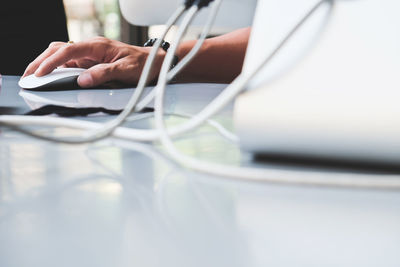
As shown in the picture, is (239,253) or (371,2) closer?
(239,253)

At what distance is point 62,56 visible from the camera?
708 millimetres

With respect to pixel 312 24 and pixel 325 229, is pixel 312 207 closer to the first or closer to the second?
pixel 325 229

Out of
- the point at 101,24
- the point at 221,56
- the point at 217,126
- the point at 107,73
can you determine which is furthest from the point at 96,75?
the point at 101,24

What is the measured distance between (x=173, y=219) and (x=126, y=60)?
0.64 meters

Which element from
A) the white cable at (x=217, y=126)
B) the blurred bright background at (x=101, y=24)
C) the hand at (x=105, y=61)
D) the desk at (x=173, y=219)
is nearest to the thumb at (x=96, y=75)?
the hand at (x=105, y=61)

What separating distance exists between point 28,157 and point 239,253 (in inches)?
7.8

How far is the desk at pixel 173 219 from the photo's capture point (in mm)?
155

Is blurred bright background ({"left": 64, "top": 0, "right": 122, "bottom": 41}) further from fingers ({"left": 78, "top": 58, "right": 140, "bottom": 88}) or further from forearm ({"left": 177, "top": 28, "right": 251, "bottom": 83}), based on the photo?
fingers ({"left": 78, "top": 58, "right": 140, "bottom": 88})

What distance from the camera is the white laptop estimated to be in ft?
0.79

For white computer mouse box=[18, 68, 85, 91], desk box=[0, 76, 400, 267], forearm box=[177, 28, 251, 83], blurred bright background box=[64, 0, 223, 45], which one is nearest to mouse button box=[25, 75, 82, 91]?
white computer mouse box=[18, 68, 85, 91]

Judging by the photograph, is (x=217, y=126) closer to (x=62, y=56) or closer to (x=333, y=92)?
(x=333, y=92)

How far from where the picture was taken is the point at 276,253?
158mm

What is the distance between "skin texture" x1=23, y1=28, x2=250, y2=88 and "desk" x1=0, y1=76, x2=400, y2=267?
0.49 m

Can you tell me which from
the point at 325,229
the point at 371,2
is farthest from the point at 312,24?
the point at 325,229
